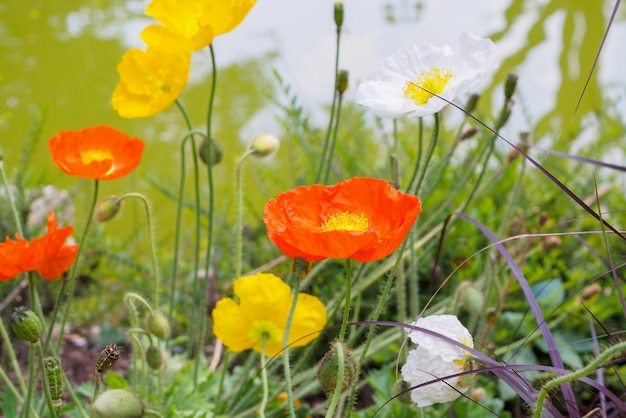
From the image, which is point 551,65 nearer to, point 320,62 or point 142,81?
point 320,62

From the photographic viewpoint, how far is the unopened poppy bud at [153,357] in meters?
Answer: 0.86

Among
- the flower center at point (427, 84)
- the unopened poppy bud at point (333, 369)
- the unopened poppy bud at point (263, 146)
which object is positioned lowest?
the unopened poppy bud at point (333, 369)

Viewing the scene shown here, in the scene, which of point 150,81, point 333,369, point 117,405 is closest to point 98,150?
point 150,81

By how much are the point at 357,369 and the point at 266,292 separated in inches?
7.3

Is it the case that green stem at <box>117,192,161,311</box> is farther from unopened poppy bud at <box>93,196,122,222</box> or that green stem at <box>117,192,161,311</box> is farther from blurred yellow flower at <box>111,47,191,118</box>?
blurred yellow flower at <box>111,47,191,118</box>

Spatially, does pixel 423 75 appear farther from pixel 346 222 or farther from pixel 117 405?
pixel 117 405

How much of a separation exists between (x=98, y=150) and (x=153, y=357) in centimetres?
27

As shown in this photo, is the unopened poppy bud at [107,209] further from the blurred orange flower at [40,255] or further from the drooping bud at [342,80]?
the drooping bud at [342,80]

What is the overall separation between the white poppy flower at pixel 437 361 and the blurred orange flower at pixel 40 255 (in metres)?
0.42

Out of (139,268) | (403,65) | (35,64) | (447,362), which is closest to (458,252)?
(139,268)

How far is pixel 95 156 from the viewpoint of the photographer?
0.92 meters

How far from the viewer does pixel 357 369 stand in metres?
0.69

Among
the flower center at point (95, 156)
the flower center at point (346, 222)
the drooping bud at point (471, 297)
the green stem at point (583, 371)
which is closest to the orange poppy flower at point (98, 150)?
the flower center at point (95, 156)

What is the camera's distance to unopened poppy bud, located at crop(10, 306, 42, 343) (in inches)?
25.9
